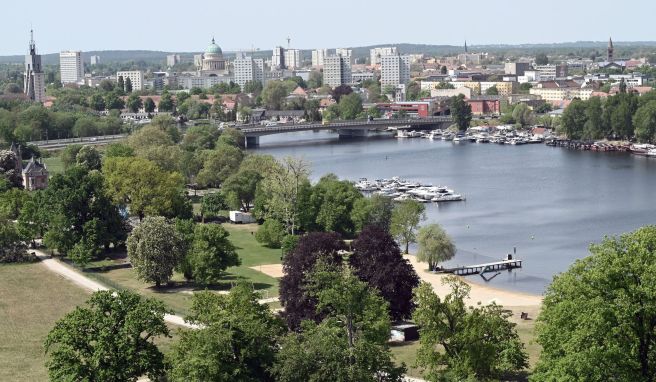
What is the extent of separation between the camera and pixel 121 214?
34000 millimetres

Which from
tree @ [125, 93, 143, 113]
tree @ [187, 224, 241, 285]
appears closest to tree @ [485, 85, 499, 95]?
tree @ [125, 93, 143, 113]

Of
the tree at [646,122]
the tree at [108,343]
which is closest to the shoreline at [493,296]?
the tree at [108,343]

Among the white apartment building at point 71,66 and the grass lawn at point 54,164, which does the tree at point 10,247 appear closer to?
the grass lawn at point 54,164

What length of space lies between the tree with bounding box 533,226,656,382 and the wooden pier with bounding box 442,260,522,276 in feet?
45.2

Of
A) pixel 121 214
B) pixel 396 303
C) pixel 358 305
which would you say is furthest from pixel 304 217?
pixel 358 305

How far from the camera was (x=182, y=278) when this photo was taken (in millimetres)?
28047

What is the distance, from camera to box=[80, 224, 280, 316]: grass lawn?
2567 cm

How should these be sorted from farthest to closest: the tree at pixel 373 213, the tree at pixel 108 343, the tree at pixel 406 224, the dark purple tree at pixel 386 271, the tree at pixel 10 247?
the tree at pixel 373 213
the tree at pixel 406 224
the tree at pixel 10 247
the dark purple tree at pixel 386 271
the tree at pixel 108 343

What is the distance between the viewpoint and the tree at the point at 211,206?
37719mm

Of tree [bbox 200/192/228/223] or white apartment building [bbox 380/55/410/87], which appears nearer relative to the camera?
tree [bbox 200/192/228/223]

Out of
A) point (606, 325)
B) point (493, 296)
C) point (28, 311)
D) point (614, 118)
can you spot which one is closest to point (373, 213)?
point (493, 296)

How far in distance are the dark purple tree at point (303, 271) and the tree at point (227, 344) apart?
9.82 feet

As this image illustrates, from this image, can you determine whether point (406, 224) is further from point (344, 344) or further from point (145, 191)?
point (344, 344)

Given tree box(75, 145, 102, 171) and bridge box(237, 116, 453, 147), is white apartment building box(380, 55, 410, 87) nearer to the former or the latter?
bridge box(237, 116, 453, 147)
